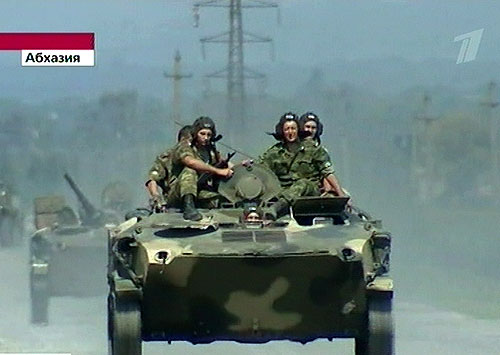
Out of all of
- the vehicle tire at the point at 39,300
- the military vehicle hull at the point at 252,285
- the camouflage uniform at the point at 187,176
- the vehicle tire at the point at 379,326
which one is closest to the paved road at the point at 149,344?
the vehicle tire at the point at 39,300

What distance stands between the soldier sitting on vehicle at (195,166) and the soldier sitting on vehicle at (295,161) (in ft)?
2.02

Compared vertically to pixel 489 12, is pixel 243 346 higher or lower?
lower

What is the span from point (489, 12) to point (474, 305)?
15.0ft

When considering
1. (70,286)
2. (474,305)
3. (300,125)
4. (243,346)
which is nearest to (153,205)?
(300,125)

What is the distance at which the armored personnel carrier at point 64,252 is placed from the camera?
27.5 meters

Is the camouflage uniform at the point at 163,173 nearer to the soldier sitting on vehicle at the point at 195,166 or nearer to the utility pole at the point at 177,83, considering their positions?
the soldier sitting on vehicle at the point at 195,166

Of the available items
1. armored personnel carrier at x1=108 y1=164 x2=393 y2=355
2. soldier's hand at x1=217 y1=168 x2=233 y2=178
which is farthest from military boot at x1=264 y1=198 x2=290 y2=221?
soldier's hand at x1=217 y1=168 x2=233 y2=178

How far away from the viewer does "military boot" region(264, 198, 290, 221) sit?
18203 millimetres

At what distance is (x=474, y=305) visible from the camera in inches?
1185

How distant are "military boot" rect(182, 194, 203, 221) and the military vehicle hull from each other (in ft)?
0.60

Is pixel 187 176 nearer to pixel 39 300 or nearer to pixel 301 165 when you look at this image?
pixel 301 165

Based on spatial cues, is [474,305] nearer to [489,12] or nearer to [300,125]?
[489,12]

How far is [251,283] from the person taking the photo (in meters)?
17.3

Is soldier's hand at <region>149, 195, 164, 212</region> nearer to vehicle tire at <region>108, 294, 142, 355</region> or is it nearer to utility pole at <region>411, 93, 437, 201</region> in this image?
vehicle tire at <region>108, 294, 142, 355</region>
